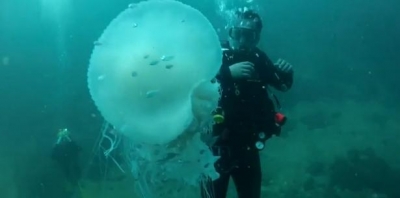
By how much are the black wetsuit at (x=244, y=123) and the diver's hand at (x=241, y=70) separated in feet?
0.83

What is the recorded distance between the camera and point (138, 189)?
349 cm

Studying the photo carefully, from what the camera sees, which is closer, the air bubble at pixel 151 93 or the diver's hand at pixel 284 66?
the air bubble at pixel 151 93

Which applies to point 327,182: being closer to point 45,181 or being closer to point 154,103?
point 45,181

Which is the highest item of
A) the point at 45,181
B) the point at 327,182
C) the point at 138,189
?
the point at 138,189

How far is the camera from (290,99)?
1770 centimetres

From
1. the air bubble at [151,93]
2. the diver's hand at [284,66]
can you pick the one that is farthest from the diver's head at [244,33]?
the air bubble at [151,93]

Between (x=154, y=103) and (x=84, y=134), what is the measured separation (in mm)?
11567

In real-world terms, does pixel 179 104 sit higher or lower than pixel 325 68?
higher

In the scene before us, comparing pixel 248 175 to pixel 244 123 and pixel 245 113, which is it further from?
pixel 245 113

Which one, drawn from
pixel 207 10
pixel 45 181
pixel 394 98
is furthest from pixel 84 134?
pixel 207 10

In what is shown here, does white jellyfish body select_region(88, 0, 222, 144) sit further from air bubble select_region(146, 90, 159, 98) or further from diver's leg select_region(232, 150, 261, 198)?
diver's leg select_region(232, 150, 261, 198)

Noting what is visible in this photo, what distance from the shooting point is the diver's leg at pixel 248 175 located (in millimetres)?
4625

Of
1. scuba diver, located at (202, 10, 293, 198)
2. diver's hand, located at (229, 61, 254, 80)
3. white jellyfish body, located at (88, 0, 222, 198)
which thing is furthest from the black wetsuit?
white jellyfish body, located at (88, 0, 222, 198)

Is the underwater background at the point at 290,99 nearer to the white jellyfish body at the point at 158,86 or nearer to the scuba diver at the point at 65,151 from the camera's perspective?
the scuba diver at the point at 65,151
